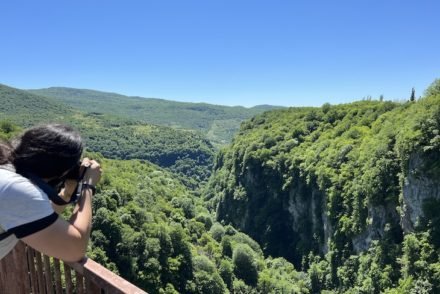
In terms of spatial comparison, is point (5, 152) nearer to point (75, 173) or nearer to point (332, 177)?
point (75, 173)

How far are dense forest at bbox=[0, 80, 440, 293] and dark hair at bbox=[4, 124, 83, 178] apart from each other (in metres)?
2.13

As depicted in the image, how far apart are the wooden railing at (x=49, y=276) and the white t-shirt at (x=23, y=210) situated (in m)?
0.79

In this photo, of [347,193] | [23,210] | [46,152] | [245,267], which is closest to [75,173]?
[46,152]

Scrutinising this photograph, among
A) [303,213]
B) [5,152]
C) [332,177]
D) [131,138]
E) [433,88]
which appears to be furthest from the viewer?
[131,138]

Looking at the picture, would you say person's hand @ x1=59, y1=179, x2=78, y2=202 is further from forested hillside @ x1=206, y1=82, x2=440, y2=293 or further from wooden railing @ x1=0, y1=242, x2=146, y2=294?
forested hillside @ x1=206, y1=82, x2=440, y2=293

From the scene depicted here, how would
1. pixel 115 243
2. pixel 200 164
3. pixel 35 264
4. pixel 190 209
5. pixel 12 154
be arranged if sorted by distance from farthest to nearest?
pixel 200 164, pixel 190 209, pixel 115 243, pixel 35 264, pixel 12 154

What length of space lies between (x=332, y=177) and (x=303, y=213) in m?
16.8

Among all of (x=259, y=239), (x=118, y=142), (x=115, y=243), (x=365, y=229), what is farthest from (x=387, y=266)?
(x=118, y=142)

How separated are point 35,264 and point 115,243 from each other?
32.3 metres

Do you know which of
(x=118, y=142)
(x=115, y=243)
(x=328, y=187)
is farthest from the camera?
(x=118, y=142)

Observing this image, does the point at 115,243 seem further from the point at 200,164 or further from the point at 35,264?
the point at 200,164

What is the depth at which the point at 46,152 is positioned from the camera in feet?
8.84

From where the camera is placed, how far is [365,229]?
4262 centimetres

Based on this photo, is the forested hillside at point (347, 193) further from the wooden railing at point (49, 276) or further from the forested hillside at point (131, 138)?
the forested hillside at point (131, 138)
